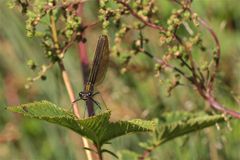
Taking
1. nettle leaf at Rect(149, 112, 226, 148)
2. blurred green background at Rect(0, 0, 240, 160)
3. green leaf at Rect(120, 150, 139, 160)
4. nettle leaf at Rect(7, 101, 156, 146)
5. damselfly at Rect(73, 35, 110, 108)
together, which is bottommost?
nettle leaf at Rect(7, 101, 156, 146)

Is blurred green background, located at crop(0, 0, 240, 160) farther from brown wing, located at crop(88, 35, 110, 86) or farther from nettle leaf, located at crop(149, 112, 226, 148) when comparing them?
brown wing, located at crop(88, 35, 110, 86)

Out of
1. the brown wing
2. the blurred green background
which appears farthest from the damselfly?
the blurred green background

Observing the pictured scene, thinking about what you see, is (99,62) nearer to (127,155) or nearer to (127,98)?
(127,155)

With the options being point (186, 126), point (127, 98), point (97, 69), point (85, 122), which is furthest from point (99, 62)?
point (127, 98)

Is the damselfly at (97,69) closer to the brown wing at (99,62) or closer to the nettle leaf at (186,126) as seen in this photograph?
the brown wing at (99,62)

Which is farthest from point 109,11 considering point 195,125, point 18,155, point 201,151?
point 18,155
